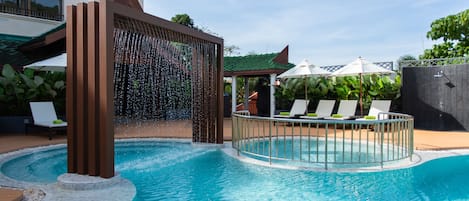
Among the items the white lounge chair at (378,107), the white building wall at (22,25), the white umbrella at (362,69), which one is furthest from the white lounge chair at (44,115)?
the white lounge chair at (378,107)

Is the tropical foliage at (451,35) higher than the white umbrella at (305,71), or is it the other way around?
the tropical foliage at (451,35)

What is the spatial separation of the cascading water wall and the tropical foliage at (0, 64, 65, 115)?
2.44 m

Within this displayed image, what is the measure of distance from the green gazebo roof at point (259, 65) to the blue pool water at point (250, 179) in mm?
9382

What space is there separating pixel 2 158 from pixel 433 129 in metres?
14.6

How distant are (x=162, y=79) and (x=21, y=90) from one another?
6.00 metres

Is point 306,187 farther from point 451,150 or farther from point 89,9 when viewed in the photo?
point 451,150

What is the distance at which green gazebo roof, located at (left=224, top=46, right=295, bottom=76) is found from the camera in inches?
698

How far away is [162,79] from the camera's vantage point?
16922 mm

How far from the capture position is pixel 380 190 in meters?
5.94

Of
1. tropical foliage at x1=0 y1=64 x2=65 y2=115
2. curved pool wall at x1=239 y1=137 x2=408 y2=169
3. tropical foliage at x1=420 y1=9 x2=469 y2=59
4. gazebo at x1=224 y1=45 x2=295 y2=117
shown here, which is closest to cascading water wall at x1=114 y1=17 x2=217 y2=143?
curved pool wall at x1=239 y1=137 x2=408 y2=169

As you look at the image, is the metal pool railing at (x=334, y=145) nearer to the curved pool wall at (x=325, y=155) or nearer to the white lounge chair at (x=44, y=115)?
the curved pool wall at (x=325, y=155)

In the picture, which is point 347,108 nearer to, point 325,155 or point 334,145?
point 334,145

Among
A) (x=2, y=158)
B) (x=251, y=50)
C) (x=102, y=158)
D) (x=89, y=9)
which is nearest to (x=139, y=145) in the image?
(x=2, y=158)

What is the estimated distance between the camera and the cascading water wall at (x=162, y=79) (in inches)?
328
